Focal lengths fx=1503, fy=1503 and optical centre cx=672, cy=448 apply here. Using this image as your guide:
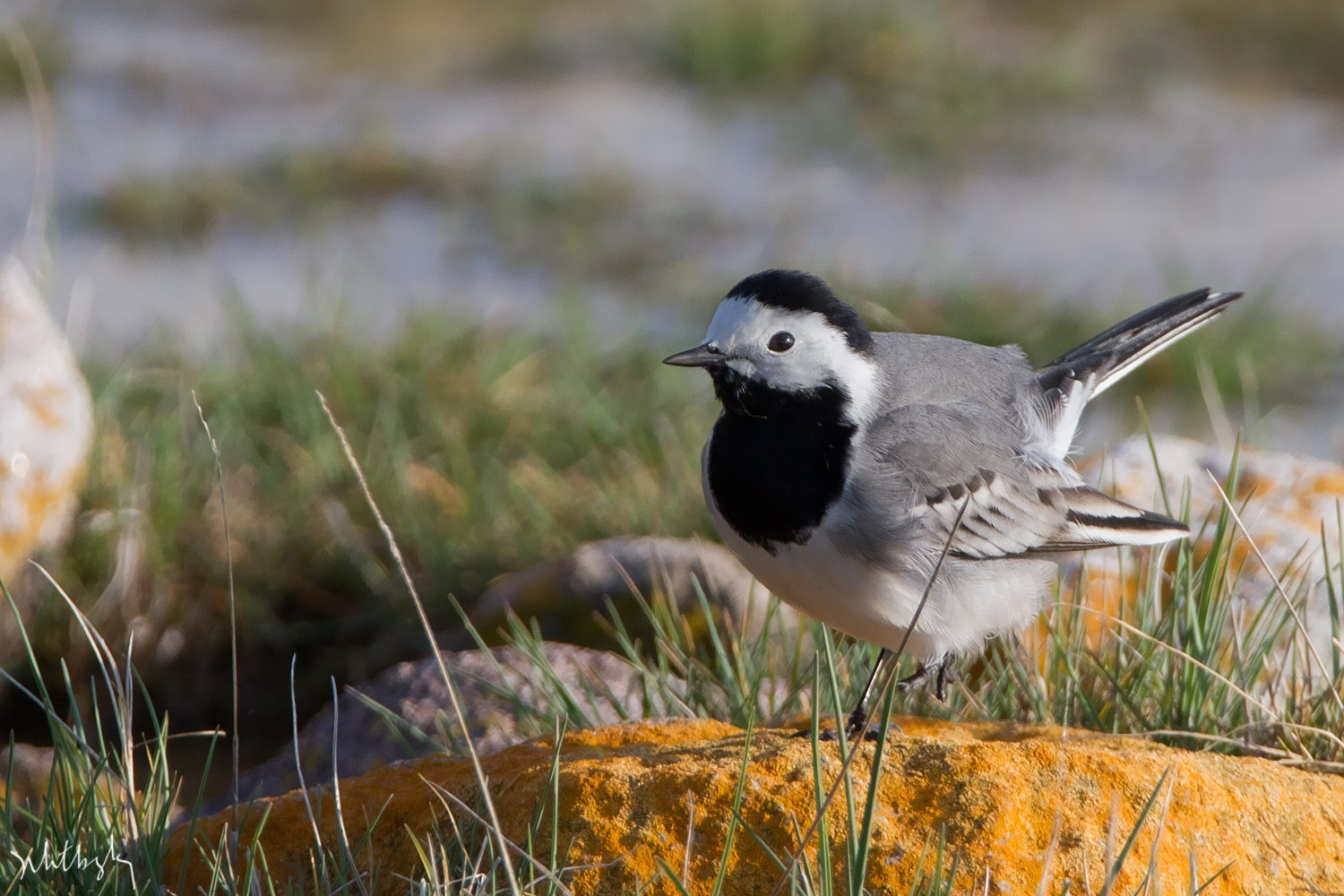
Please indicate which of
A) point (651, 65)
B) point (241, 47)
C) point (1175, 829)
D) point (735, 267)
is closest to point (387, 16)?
point (241, 47)

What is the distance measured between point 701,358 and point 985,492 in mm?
711

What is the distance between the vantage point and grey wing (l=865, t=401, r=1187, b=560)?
3193mm

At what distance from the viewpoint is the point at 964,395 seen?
3.47m

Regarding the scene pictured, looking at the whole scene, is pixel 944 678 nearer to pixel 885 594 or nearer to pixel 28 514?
pixel 885 594

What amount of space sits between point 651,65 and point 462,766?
9.06m

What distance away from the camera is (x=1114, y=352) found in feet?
13.0

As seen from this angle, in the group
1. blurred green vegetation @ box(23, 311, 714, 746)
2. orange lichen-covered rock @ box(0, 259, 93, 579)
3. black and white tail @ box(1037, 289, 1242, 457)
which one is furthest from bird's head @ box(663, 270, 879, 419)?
orange lichen-covered rock @ box(0, 259, 93, 579)

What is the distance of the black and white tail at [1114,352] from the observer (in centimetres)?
382

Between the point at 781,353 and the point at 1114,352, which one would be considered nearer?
the point at 781,353

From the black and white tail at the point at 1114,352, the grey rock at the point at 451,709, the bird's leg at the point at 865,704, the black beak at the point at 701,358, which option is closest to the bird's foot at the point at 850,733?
the bird's leg at the point at 865,704

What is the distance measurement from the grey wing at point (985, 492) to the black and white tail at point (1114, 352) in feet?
1.25

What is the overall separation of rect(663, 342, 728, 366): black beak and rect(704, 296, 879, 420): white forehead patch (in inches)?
0.5

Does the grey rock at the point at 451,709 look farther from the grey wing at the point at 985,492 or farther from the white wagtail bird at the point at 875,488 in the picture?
the grey wing at the point at 985,492

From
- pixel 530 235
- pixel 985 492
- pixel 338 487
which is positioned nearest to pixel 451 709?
pixel 985 492
